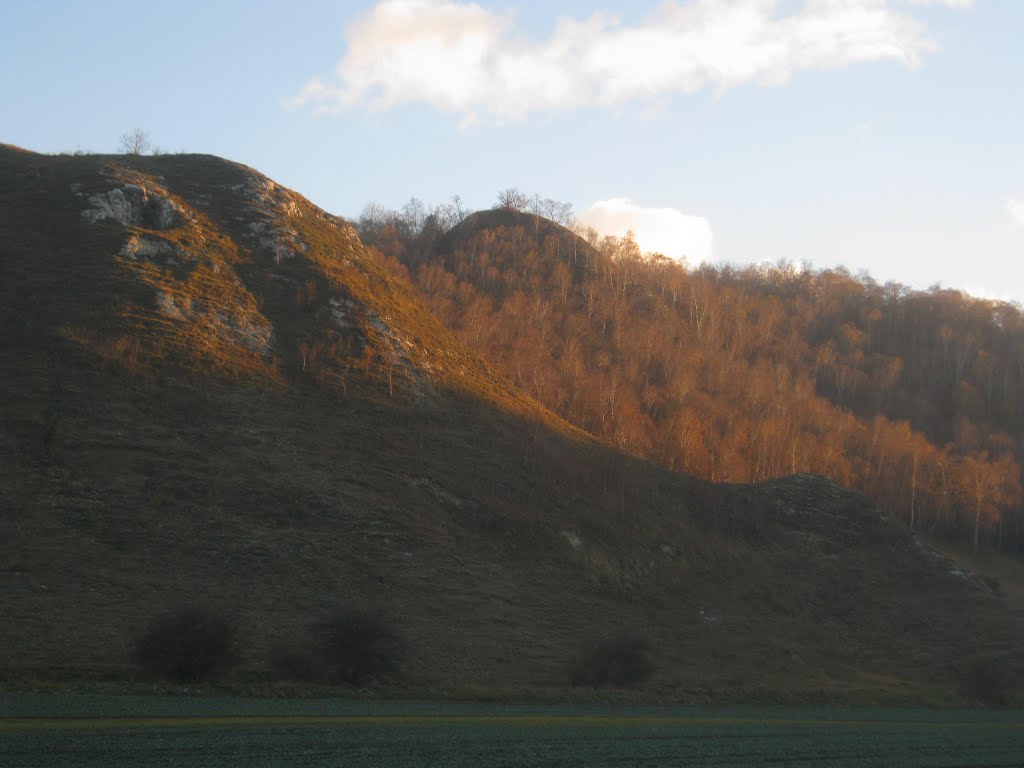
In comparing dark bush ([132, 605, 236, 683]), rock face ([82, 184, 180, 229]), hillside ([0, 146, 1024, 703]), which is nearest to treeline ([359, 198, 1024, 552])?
hillside ([0, 146, 1024, 703])

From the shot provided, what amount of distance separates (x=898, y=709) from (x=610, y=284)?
283 feet

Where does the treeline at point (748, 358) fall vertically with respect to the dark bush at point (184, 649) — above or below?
above

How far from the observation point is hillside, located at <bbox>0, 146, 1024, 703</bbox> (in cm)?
2733

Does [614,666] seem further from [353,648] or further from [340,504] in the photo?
[340,504]

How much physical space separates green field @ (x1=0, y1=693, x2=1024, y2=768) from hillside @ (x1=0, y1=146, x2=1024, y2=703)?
2887mm

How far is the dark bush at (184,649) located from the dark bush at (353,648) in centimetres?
260

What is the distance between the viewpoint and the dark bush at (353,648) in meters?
19.3

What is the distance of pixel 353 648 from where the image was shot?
64.2ft

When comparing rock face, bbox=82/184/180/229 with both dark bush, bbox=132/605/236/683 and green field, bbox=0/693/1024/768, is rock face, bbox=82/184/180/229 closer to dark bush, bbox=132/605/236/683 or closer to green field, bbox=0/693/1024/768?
dark bush, bbox=132/605/236/683

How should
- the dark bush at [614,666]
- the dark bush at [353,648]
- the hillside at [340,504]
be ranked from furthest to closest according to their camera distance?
1. the hillside at [340,504]
2. the dark bush at [614,666]
3. the dark bush at [353,648]

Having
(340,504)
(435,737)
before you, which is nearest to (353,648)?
(435,737)

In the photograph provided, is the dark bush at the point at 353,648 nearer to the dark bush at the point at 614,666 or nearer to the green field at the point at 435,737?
the green field at the point at 435,737

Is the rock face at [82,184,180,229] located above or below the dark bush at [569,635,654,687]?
above

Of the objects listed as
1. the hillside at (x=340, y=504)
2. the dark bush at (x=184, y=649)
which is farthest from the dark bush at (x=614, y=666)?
the dark bush at (x=184, y=649)
